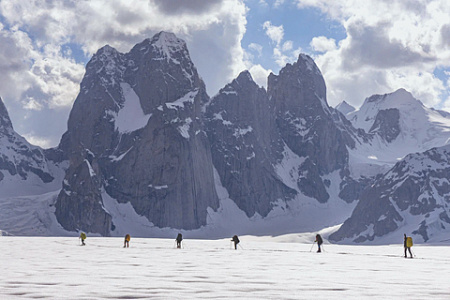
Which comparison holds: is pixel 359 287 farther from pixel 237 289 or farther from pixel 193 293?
pixel 193 293

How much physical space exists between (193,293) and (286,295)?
3208mm

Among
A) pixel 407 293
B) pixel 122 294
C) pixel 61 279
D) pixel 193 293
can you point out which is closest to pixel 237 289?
pixel 193 293

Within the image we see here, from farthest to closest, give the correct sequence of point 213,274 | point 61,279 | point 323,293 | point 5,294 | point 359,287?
point 213,274 < point 61,279 < point 359,287 < point 323,293 < point 5,294

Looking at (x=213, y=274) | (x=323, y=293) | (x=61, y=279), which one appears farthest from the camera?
(x=213, y=274)

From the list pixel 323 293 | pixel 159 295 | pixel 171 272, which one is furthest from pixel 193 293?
pixel 171 272

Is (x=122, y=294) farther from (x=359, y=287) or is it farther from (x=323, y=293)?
(x=359, y=287)

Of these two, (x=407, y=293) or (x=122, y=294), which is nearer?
(x=122, y=294)

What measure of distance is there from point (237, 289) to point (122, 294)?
435 centimetres

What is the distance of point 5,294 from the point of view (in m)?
20.3

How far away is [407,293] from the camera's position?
73.0 feet

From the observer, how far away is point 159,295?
67.5ft

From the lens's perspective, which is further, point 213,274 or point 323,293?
point 213,274

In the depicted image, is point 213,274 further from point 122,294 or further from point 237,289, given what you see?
point 122,294

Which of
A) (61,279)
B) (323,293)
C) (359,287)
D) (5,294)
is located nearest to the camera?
(5,294)
